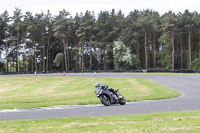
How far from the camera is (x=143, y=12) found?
406ft

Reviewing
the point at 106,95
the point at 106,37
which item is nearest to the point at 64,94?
the point at 106,95

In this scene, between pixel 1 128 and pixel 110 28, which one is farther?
pixel 110 28

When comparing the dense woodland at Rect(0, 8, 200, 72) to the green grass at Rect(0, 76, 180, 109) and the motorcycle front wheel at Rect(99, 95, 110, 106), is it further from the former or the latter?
the motorcycle front wheel at Rect(99, 95, 110, 106)

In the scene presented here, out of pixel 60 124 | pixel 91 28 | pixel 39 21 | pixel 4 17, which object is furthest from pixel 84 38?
pixel 60 124

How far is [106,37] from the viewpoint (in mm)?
102750

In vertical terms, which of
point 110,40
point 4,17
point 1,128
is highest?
point 4,17

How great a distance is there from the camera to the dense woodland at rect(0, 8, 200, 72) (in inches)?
3846

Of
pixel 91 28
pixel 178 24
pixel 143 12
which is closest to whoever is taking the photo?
pixel 178 24

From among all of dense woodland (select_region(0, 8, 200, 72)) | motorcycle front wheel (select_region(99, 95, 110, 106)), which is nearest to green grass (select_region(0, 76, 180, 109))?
motorcycle front wheel (select_region(99, 95, 110, 106))

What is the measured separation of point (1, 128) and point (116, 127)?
311 centimetres

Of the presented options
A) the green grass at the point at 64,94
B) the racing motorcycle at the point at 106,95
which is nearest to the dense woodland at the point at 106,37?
the green grass at the point at 64,94

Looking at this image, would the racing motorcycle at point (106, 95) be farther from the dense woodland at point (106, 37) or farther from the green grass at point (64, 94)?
the dense woodland at point (106, 37)

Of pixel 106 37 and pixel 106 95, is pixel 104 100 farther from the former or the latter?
pixel 106 37

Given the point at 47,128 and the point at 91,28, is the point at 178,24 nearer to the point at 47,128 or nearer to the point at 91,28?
the point at 91,28
